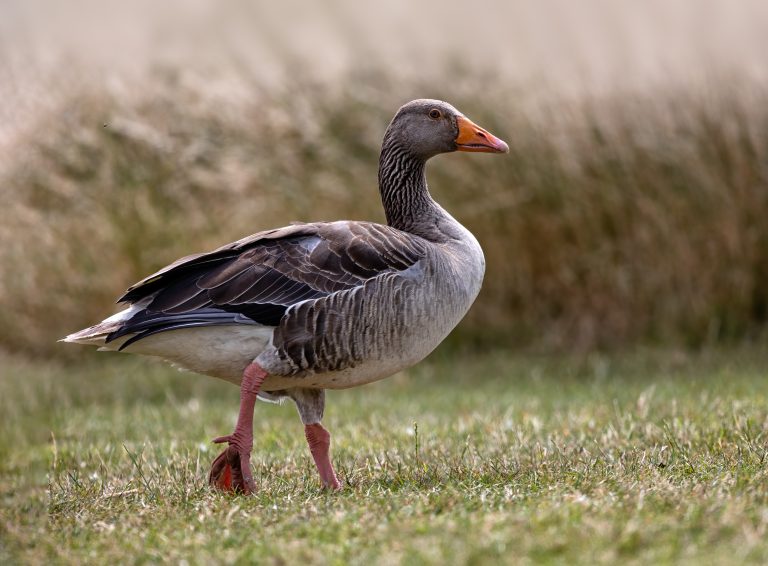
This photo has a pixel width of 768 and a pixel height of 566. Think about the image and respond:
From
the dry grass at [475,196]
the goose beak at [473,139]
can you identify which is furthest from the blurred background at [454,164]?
the goose beak at [473,139]

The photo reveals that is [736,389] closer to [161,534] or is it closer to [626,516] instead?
[626,516]

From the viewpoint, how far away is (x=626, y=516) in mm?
4039

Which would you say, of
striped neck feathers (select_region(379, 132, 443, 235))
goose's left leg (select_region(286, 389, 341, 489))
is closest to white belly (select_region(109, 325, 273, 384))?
goose's left leg (select_region(286, 389, 341, 489))

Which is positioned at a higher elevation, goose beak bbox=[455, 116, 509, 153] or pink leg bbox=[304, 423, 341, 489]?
goose beak bbox=[455, 116, 509, 153]

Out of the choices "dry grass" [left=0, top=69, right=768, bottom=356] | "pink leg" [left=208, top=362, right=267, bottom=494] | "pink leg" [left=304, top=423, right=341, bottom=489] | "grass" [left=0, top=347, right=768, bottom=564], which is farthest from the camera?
"dry grass" [left=0, top=69, right=768, bottom=356]

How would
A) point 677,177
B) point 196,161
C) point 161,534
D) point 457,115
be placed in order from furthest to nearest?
point 196,161
point 677,177
point 457,115
point 161,534

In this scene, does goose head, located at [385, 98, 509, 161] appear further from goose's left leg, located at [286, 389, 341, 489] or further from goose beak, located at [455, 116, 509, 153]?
goose's left leg, located at [286, 389, 341, 489]

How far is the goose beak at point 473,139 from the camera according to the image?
6430 millimetres

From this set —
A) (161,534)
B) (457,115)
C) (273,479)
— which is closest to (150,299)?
(273,479)

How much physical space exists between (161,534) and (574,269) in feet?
24.0

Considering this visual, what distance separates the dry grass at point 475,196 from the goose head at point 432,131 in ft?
15.1

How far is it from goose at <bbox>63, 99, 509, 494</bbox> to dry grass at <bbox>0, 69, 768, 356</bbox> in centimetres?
528

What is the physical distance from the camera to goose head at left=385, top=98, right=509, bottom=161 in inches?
253

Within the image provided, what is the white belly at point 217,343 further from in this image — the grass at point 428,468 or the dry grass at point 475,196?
the dry grass at point 475,196
